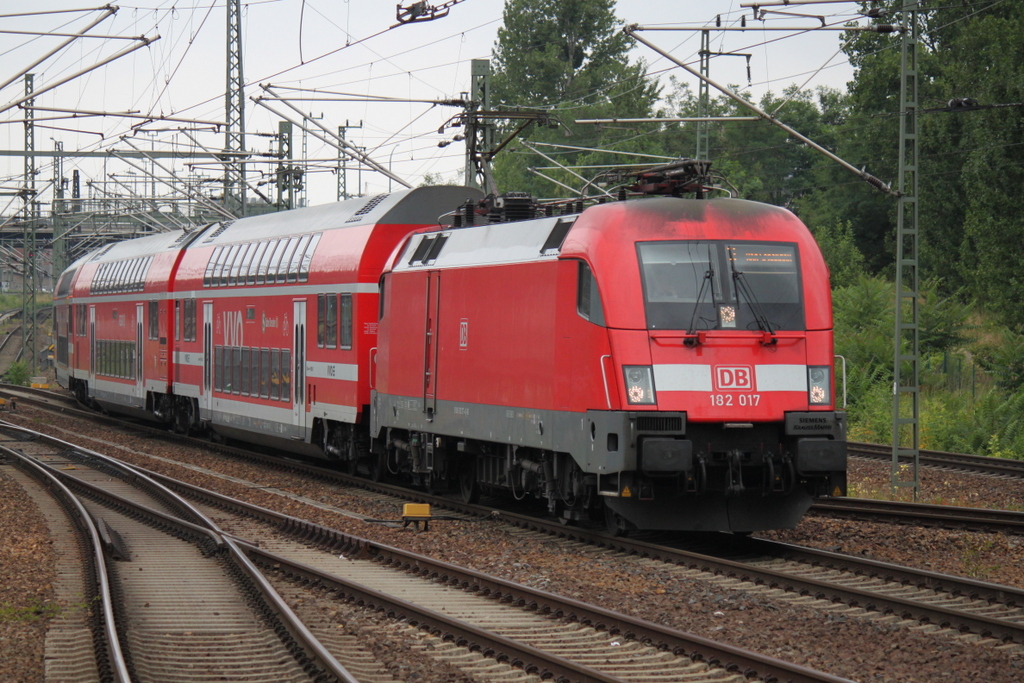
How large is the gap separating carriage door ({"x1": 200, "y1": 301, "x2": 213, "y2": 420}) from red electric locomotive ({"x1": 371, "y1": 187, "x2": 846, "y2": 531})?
41.1ft

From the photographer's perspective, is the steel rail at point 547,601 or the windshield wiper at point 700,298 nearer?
the steel rail at point 547,601

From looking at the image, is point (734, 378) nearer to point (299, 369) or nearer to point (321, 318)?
point (321, 318)

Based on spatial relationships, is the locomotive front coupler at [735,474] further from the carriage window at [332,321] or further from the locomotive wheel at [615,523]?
the carriage window at [332,321]

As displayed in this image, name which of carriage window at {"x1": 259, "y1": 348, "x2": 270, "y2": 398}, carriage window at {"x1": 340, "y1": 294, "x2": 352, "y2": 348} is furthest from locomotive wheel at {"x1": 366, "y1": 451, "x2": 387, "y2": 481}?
carriage window at {"x1": 259, "y1": 348, "x2": 270, "y2": 398}

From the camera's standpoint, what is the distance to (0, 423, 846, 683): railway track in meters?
8.06

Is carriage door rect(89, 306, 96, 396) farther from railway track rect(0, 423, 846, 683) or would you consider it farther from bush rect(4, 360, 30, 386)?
railway track rect(0, 423, 846, 683)

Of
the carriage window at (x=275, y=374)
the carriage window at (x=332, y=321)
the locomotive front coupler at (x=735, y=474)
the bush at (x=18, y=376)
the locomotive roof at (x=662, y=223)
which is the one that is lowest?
the bush at (x=18, y=376)

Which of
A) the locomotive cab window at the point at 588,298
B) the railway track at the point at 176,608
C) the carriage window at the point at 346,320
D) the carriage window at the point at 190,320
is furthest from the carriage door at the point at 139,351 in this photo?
the locomotive cab window at the point at 588,298

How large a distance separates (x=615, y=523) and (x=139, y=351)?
19.1m

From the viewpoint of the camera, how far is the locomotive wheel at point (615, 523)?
12913 mm

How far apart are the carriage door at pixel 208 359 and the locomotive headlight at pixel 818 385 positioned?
1523 cm

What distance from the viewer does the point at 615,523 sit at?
13.0 meters

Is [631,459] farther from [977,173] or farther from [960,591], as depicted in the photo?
[977,173]

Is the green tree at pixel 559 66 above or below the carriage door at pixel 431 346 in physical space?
above
